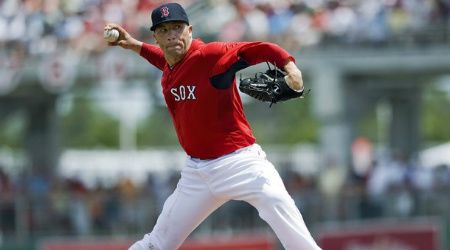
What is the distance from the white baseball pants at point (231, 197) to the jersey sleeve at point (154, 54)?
2.90ft

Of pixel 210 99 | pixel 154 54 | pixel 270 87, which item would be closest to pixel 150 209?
pixel 154 54

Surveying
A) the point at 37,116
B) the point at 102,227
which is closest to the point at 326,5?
the point at 102,227

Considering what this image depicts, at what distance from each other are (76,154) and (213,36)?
1525 inches

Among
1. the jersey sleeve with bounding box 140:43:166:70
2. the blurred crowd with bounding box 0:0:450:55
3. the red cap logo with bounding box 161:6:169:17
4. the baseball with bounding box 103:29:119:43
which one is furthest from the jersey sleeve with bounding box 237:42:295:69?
the blurred crowd with bounding box 0:0:450:55

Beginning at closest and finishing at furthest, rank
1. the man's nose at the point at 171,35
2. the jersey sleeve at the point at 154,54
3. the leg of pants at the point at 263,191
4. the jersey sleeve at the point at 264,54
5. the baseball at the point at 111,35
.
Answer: the jersey sleeve at the point at 264,54
the leg of pants at the point at 263,191
the man's nose at the point at 171,35
the baseball at the point at 111,35
the jersey sleeve at the point at 154,54

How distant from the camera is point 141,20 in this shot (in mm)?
20703

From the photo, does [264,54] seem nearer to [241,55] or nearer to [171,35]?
[241,55]

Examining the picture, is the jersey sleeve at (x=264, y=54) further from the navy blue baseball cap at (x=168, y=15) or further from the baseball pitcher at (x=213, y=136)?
the navy blue baseball cap at (x=168, y=15)

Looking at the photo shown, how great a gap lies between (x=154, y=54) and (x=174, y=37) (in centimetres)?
78

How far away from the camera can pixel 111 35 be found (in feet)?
28.3

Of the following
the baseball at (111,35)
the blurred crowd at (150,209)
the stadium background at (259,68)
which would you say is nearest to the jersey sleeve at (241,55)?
the baseball at (111,35)

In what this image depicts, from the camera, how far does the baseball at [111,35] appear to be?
8.61m

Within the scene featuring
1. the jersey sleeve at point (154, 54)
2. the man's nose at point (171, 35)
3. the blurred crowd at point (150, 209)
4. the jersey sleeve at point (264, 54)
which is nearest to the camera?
the jersey sleeve at point (264, 54)

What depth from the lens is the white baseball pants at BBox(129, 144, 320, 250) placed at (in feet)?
25.9
